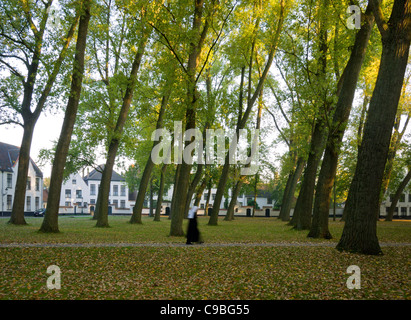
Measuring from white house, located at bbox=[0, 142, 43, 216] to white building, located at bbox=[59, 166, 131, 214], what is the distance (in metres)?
6.54

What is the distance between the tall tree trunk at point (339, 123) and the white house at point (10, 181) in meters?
45.5

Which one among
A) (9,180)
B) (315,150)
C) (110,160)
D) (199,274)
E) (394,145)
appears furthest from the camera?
(9,180)

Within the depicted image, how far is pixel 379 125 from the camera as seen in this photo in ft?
33.9

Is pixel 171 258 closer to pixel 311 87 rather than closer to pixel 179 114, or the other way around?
pixel 179 114

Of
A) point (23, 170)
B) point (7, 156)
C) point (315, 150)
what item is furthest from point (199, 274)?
point (7, 156)

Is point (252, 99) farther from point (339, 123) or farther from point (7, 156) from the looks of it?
point (7, 156)

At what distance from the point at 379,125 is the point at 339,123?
4502mm

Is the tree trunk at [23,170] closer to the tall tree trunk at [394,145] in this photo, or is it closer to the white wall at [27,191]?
the tall tree trunk at [394,145]

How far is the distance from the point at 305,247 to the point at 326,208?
3.76 meters

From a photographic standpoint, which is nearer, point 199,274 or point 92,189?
point 199,274

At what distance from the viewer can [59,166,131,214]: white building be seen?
6812 cm

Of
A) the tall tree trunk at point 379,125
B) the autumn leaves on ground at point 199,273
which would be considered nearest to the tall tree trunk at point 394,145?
the autumn leaves on ground at point 199,273

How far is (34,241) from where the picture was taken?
1316cm
